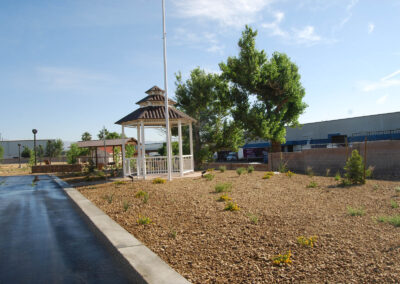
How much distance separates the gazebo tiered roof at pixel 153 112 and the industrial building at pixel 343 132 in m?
16.9

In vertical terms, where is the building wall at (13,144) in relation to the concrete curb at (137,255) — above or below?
above

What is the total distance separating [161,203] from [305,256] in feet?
18.0

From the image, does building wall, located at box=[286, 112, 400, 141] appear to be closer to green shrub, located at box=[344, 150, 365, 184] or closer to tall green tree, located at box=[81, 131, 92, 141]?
green shrub, located at box=[344, 150, 365, 184]

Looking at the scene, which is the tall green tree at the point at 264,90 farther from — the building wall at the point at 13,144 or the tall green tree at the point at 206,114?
the building wall at the point at 13,144

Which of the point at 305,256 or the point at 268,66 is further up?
the point at 268,66

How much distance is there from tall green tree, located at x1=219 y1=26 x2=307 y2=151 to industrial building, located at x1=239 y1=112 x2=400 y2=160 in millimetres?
4855

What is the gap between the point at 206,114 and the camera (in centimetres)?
2528

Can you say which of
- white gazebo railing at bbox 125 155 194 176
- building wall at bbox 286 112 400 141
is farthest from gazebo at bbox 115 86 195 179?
building wall at bbox 286 112 400 141

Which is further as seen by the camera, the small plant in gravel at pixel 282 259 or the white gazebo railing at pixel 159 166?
the white gazebo railing at pixel 159 166

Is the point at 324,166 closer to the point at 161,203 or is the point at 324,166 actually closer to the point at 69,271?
the point at 161,203

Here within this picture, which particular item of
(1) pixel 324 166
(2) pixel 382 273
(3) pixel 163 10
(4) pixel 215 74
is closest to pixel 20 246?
(2) pixel 382 273

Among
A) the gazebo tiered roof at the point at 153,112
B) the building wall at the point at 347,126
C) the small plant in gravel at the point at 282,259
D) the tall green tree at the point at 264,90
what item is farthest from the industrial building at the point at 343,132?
the small plant in gravel at the point at 282,259

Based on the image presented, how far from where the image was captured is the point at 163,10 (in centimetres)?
1536

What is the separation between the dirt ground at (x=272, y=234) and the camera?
13.2 ft
